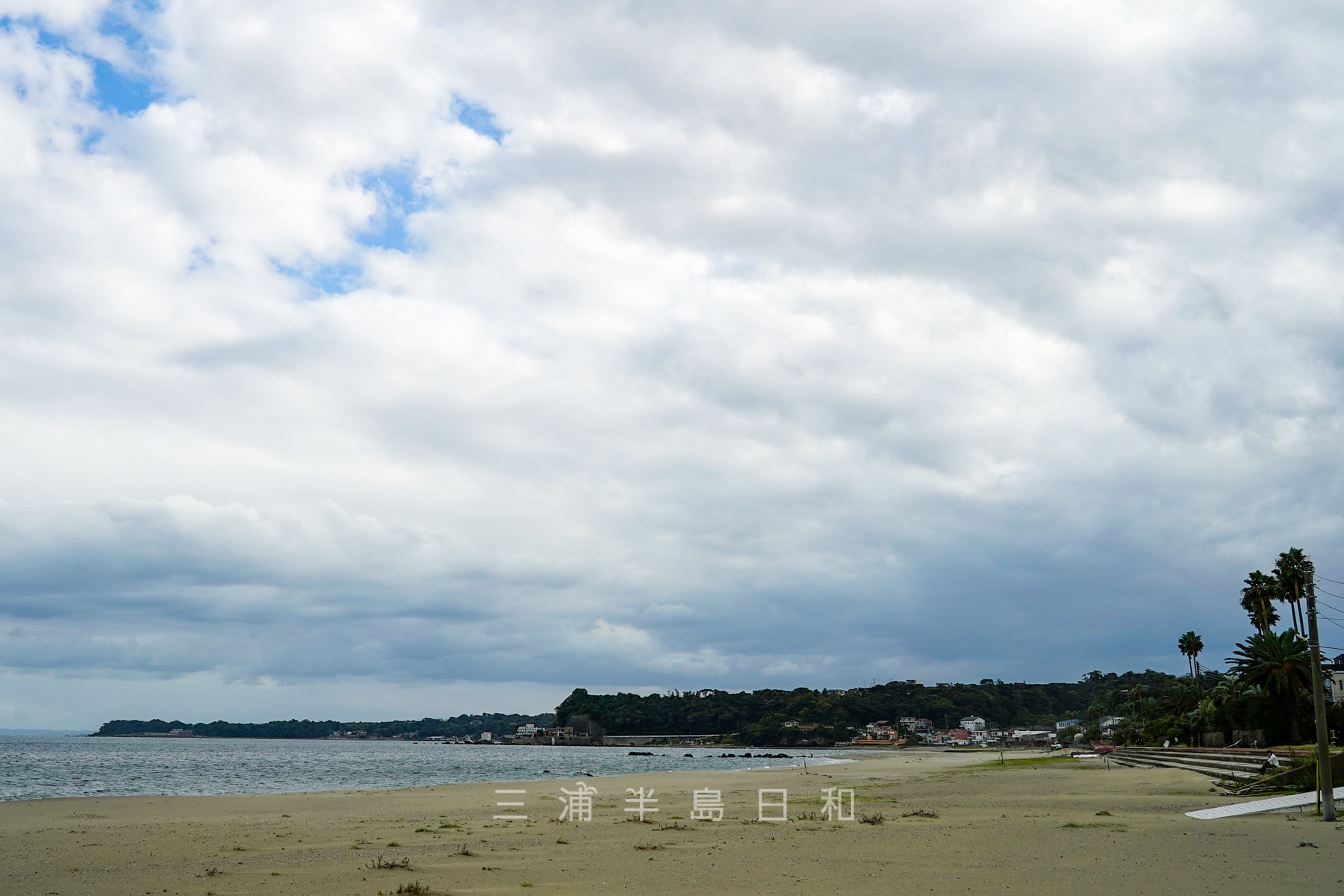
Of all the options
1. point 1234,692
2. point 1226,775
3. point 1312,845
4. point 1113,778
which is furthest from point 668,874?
point 1234,692

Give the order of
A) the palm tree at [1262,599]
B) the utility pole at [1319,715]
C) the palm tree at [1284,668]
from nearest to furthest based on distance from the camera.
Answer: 1. the utility pole at [1319,715]
2. the palm tree at [1284,668]
3. the palm tree at [1262,599]

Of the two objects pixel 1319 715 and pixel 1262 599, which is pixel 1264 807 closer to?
pixel 1319 715

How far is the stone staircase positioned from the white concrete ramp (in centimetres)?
708

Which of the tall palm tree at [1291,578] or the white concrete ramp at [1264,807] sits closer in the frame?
the white concrete ramp at [1264,807]

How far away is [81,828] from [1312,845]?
32.6 metres

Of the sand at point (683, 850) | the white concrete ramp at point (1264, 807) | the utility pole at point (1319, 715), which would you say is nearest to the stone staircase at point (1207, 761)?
the sand at point (683, 850)

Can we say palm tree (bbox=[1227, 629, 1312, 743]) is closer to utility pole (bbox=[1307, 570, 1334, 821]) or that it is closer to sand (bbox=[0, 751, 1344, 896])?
sand (bbox=[0, 751, 1344, 896])

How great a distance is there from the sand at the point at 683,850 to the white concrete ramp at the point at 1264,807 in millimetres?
760

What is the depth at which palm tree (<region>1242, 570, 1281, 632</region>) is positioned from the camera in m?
70.9

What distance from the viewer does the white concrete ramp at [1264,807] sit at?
2378cm

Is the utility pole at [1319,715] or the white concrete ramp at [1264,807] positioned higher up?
the utility pole at [1319,715]

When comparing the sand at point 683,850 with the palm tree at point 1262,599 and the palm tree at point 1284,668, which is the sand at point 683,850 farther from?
the palm tree at point 1262,599

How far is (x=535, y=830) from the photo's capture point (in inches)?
966

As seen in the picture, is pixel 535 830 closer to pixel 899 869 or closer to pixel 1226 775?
pixel 899 869
